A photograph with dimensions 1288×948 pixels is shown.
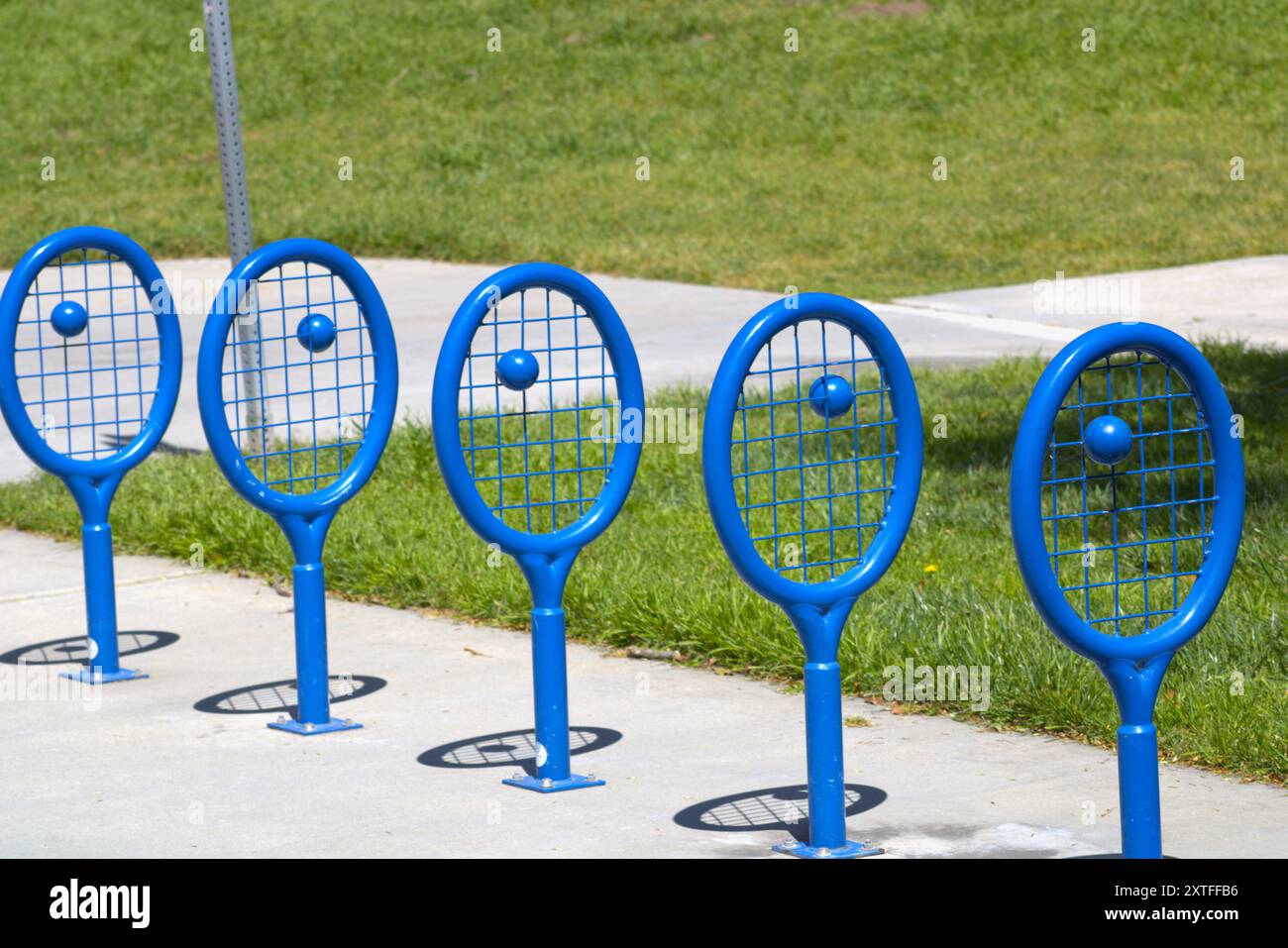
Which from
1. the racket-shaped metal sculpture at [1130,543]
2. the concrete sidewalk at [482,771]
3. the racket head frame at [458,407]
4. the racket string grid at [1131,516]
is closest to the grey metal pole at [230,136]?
the concrete sidewalk at [482,771]

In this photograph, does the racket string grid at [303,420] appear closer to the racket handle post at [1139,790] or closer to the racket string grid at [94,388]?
the racket string grid at [94,388]

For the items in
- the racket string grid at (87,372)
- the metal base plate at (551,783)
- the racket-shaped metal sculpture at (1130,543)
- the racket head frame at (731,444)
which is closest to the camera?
the racket-shaped metal sculpture at (1130,543)

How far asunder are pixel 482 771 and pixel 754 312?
29.1ft

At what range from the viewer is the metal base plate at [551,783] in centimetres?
466

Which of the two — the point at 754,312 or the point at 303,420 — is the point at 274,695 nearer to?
the point at 303,420

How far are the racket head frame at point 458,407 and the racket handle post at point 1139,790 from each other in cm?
151

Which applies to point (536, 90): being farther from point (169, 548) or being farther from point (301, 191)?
point (169, 548)

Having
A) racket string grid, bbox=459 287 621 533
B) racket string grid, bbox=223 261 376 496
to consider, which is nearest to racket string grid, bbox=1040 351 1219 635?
racket string grid, bbox=459 287 621 533

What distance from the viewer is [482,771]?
4.87m

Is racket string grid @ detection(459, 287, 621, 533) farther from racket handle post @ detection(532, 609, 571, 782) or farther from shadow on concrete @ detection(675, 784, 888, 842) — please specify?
shadow on concrete @ detection(675, 784, 888, 842)

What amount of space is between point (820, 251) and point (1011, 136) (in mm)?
5378

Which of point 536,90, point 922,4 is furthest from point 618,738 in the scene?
point 922,4

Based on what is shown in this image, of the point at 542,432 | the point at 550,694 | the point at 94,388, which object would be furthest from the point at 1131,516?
the point at 94,388

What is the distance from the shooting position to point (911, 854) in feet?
13.5
